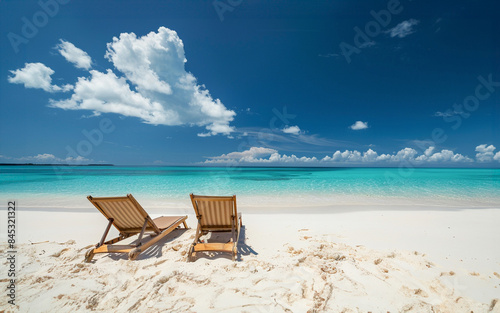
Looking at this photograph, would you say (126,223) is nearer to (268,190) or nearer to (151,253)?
(151,253)

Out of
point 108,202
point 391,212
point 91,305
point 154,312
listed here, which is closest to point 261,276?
point 154,312

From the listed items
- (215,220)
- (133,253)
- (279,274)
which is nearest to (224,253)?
(215,220)

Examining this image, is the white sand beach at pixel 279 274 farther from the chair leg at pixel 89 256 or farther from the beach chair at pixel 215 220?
the beach chair at pixel 215 220

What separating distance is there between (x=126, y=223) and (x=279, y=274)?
368cm

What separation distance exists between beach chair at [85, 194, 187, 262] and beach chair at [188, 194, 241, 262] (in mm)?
966

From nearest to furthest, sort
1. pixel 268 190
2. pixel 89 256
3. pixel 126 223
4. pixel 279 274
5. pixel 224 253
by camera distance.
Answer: pixel 279 274
pixel 89 256
pixel 224 253
pixel 126 223
pixel 268 190

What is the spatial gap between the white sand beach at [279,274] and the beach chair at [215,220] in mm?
221

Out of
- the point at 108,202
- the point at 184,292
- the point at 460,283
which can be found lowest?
the point at 184,292

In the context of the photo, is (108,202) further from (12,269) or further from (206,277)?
(206,277)

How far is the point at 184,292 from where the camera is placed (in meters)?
2.56

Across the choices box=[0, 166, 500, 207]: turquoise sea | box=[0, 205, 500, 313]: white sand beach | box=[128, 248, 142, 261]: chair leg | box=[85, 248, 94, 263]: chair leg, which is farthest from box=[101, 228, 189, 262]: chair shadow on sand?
box=[0, 166, 500, 207]: turquoise sea

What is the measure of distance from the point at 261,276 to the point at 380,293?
1.68 meters

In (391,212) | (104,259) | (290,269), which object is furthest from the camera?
(391,212)

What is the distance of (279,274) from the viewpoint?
2.97m
